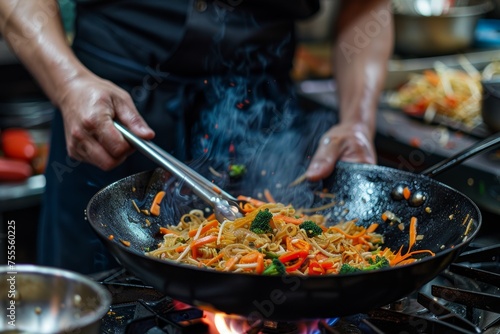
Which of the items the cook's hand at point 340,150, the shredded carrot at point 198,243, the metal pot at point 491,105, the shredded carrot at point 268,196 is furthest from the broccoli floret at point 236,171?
the metal pot at point 491,105

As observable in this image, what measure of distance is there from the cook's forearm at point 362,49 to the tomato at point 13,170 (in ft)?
5.96

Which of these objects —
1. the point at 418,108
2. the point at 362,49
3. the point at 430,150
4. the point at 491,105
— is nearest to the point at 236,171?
the point at 362,49

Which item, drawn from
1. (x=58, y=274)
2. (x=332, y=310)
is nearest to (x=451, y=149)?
(x=332, y=310)

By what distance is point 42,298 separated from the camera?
52.9 inches

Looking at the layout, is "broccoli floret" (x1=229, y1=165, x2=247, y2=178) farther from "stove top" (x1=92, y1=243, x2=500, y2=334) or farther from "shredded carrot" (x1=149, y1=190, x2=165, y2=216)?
"stove top" (x1=92, y1=243, x2=500, y2=334)

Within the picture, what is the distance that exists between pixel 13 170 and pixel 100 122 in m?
1.97

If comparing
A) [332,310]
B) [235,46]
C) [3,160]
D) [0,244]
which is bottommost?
[0,244]

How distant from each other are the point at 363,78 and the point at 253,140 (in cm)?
65

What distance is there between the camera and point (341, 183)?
7.08 feet

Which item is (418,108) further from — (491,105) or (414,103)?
(491,105)

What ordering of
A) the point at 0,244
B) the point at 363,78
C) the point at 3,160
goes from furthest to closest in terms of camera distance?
the point at 3,160 < the point at 0,244 < the point at 363,78

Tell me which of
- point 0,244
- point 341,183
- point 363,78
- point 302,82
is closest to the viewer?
point 341,183

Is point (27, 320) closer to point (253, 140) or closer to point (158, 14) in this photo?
point (253, 140)

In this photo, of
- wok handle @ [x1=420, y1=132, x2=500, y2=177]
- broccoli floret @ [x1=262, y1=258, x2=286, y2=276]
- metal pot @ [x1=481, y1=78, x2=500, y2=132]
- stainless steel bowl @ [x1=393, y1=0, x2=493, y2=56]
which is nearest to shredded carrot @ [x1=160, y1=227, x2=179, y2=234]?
broccoli floret @ [x1=262, y1=258, x2=286, y2=276]
